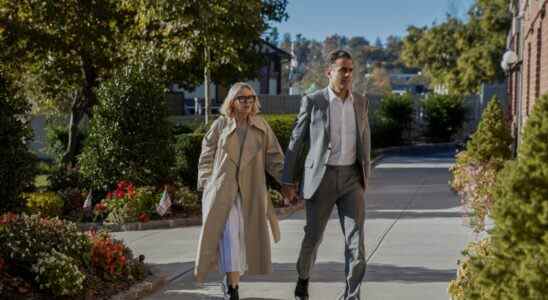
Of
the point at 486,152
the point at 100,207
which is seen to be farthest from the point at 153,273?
the point at 486,152

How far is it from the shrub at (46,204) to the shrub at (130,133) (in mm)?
791

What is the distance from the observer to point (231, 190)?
23.5 ft

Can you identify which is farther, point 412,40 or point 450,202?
point 412,40

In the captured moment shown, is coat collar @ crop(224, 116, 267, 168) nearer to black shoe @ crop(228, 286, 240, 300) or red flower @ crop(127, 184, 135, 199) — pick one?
black shoe @ crop(228, 286, 240, 300)

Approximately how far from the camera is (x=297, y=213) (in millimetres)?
14203

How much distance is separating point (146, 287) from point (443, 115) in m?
28.8

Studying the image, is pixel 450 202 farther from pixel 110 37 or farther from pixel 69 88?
pixel 69 88

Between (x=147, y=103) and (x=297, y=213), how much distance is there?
2909 millimetres

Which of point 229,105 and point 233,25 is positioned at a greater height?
point 233,25

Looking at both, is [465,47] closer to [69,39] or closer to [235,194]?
[69,39]

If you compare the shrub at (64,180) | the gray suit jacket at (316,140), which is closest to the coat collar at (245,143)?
the gray suit jacket at (316,140)

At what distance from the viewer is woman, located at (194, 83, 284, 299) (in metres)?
7.09

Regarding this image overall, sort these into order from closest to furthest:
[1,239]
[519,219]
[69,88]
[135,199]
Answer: [519,219]
[1,239]
[135,199]
[69,88]

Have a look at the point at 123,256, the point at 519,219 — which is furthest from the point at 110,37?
the point at 519,219
